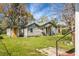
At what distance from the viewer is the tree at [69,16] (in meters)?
3.15

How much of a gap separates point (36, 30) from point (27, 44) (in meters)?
0.21

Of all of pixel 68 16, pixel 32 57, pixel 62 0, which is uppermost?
pixel 62 0

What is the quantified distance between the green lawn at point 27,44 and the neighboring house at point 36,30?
0.17ft

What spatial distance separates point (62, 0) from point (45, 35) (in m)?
0.50

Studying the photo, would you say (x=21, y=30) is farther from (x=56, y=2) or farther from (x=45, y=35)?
(x=56, y=2)

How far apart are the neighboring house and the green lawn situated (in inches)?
2.1

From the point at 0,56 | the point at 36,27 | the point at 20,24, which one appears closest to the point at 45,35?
the point at 36,27

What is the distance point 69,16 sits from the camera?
3166 millimetres

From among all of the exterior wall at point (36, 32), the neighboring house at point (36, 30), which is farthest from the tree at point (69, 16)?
the exterior wall at point (36, 32)

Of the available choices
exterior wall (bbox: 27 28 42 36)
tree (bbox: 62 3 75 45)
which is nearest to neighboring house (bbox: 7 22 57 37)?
exterior wall (bbox: 27 28 42 36)

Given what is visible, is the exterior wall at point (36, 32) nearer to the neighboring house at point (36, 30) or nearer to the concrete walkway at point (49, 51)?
the neighboring house at point (36, 30)

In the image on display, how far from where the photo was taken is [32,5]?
3168 mm

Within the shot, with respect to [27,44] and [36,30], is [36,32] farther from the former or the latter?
[27,44]

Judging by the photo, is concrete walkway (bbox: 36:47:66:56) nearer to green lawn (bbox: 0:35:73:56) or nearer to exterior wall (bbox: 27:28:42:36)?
green lawn (bbox: 0:35:73:56)
